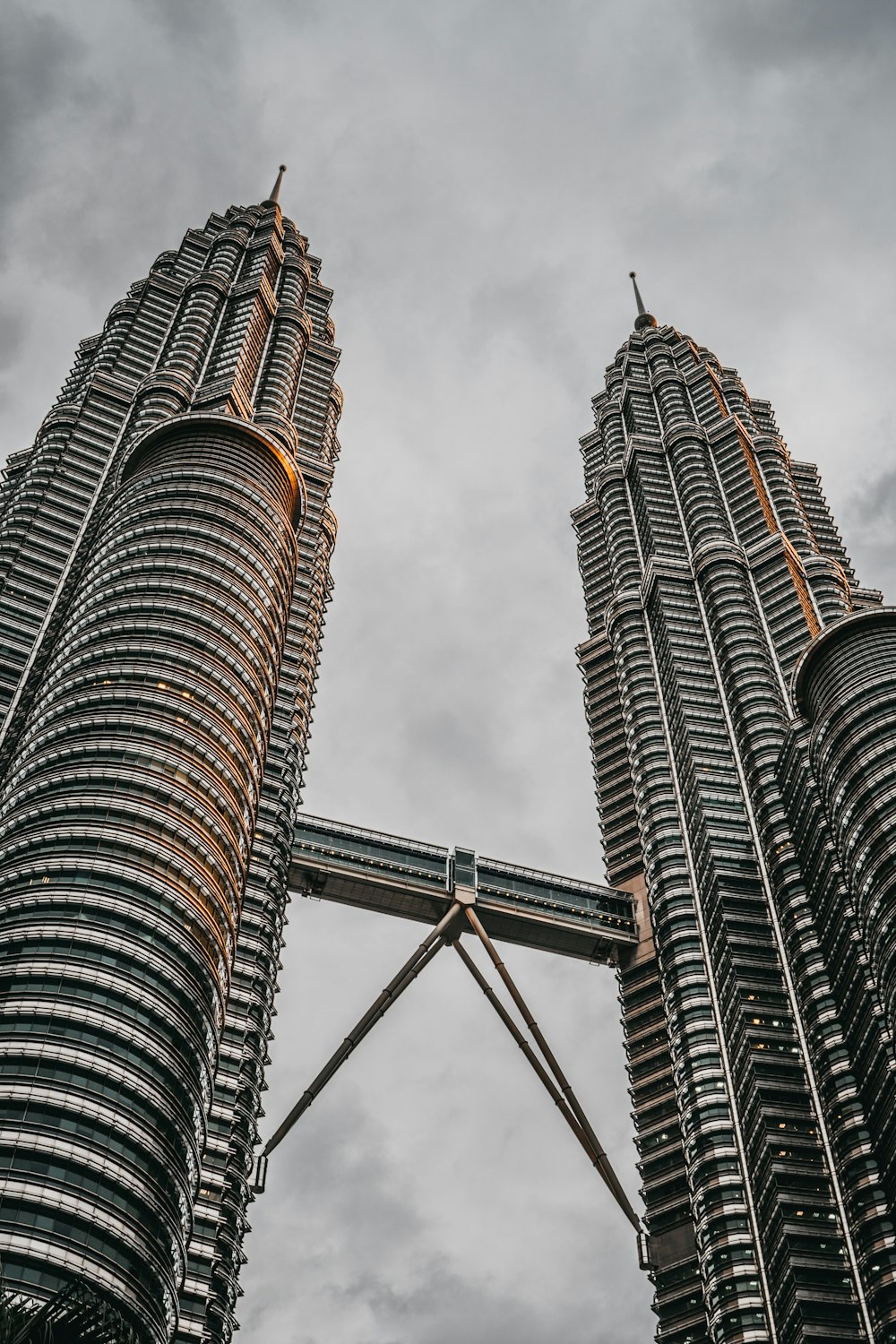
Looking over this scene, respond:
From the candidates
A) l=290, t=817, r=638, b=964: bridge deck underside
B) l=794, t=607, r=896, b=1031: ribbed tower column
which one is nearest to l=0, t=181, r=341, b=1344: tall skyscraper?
l=290, t=817, r=638, b=964: bridge deck underside

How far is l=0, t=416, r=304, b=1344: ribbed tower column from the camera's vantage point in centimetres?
7156

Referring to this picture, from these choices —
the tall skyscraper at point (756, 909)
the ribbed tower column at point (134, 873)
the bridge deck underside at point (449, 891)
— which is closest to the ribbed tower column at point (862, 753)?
the tall skyscraper at point (756, 909)

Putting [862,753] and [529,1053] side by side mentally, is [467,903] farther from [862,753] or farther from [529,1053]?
[862,753]

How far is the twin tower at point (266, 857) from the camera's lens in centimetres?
7806

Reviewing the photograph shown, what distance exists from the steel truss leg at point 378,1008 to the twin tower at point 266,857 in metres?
18.0

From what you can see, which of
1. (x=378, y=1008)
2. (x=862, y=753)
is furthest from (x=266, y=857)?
(x=862, y=753)

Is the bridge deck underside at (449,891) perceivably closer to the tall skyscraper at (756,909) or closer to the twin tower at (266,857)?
the twin tower at (266,857)

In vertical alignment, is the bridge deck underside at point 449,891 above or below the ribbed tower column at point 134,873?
above

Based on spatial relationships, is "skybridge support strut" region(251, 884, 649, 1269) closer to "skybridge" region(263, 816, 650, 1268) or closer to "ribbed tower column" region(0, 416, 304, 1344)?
"skybridge" region(263, 816, 650, 1268)

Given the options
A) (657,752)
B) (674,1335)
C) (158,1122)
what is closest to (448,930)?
(657,752)

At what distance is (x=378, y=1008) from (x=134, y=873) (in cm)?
5404

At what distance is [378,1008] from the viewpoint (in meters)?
136

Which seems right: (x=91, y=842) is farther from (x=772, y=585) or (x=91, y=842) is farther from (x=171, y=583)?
(x=772, y=585)

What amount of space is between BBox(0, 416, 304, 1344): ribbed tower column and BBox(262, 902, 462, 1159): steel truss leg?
3480 centimetres
